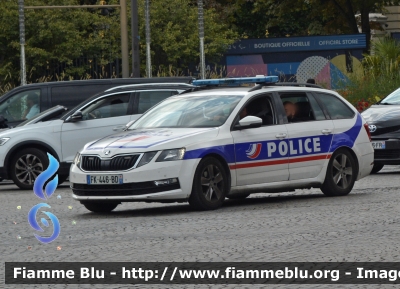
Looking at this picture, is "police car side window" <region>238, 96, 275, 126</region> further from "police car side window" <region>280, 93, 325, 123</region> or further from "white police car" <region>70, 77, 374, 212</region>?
"police car side window" <region>280, 93, 325, 123</region>

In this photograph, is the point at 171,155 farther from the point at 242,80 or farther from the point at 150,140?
the point at 242,80

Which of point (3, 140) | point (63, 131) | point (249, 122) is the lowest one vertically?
point (3, 140)

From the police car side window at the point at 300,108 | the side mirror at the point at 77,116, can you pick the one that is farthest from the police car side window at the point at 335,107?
the side mirror at the point at 77,116

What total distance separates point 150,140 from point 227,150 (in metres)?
0.99

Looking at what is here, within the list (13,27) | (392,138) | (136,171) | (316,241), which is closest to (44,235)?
(136,171)

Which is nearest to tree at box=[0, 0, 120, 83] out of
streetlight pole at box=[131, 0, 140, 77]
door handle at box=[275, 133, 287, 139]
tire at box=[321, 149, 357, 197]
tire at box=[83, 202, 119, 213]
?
streetlight pole at box=[131, 0, 140, 77]

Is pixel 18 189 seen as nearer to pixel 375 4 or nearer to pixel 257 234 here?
pixel 257 234

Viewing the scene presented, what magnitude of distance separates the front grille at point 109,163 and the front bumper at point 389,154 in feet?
23.5

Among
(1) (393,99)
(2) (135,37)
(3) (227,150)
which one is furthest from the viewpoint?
(2) (135,37)

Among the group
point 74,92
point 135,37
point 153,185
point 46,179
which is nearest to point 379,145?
point 74,92

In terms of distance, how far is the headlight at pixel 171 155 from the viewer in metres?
12.5

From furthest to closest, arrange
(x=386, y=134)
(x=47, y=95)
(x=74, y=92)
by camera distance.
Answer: (x=74, y=92), (x=47, y=95), (x=386, y=134)

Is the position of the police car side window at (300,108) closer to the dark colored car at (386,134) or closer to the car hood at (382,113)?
the dark colored car at (386,134)

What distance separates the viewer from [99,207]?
1335 centimetres
